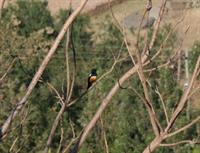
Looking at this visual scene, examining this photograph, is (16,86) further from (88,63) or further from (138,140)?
(138,140)

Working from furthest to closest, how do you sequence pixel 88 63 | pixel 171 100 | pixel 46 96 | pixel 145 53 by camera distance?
1. pixel 88 63
2. pixel 46 96
3. pixel 171 100
4. pixel 145 53

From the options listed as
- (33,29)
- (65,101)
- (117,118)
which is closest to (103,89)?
(117,118)

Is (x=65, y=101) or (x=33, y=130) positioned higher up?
(x=65, y=101)

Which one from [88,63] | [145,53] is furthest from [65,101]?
[88,63]

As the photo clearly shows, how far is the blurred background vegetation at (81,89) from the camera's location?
48.4ft

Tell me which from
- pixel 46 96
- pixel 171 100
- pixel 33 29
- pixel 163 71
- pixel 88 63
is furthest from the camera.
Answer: pixel 33 29

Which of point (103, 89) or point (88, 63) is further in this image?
point (88, 63)

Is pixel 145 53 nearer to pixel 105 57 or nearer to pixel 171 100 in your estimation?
pixel 171 100

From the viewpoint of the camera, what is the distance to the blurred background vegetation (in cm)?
1475

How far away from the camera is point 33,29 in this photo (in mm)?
23109

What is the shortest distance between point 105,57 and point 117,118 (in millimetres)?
4739

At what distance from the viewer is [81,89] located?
1889cm

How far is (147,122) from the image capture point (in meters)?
15.5

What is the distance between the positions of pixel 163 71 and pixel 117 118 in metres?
1.51
